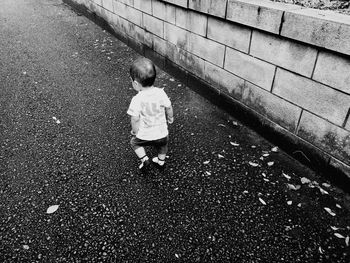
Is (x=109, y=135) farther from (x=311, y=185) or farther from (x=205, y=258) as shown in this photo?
(x=311, y=185)

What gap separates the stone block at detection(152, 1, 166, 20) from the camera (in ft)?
16.8

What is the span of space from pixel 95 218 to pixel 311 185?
2310 millimetres

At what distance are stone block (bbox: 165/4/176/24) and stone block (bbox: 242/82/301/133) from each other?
6.35 feet

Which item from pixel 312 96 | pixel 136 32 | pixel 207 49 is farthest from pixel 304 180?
pixel 136 32

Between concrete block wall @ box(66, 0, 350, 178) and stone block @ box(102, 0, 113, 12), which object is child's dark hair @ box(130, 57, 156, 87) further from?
stone block @ box(102, 0, 113, 12)

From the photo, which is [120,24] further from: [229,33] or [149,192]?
[149,192]

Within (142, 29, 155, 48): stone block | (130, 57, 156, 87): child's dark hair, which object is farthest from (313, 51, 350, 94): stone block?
(142, 29, 155, 48): stone block

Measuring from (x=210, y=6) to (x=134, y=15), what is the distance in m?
2.78

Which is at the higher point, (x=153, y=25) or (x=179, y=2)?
(x=179, y=2)

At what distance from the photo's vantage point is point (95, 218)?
2771 mm

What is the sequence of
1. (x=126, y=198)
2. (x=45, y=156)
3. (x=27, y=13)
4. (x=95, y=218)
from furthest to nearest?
(x=27, y=13) → (x=45, y=156) → (x=126, y=198) → (x=95, y=218)

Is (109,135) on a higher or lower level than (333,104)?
lower

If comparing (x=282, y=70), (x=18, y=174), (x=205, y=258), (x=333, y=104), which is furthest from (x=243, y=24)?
(x=18, y=174)

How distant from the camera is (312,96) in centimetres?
308
